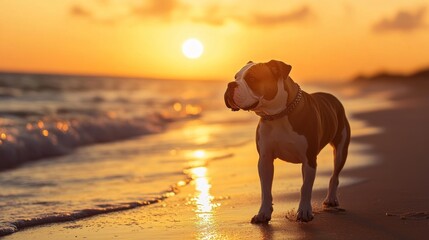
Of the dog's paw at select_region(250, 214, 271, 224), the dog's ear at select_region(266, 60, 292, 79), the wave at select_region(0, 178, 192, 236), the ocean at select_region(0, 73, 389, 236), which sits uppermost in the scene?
the dog's ear at select_region(266, 60, 292, 79)

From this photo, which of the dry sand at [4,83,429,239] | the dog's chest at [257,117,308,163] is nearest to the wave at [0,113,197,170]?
the dry sand at [4,83,429,239]

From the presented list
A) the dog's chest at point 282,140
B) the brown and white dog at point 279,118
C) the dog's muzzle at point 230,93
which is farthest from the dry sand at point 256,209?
the dog's muzzle at point 230,93

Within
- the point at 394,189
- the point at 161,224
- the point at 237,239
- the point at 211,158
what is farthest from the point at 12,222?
the point at 211,158

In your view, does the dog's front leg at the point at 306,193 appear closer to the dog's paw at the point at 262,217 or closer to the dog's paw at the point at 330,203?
the dog's paw at the point at 262,217

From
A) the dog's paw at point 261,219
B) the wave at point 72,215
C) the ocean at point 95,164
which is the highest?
the ocean at point 95,164

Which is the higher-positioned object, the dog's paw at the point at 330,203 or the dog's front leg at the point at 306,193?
the dog's front leg at the point at 306,193

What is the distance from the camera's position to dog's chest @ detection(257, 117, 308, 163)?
5.35 meters

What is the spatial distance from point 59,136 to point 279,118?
30.2 feet

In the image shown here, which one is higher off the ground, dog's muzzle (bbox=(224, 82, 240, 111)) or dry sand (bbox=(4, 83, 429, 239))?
dog's muzzle (bbox=(224, 82, 240, 111))

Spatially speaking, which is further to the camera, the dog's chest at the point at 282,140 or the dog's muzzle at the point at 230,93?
the dog's chest at the point at 282,140

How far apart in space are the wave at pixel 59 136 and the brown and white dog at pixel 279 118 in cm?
590

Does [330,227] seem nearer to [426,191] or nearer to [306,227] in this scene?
[306,227]

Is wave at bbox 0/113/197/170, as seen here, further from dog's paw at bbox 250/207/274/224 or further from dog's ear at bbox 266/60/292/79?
dog's ear at bbox 266/60/292/79

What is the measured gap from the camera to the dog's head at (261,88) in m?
5.07
